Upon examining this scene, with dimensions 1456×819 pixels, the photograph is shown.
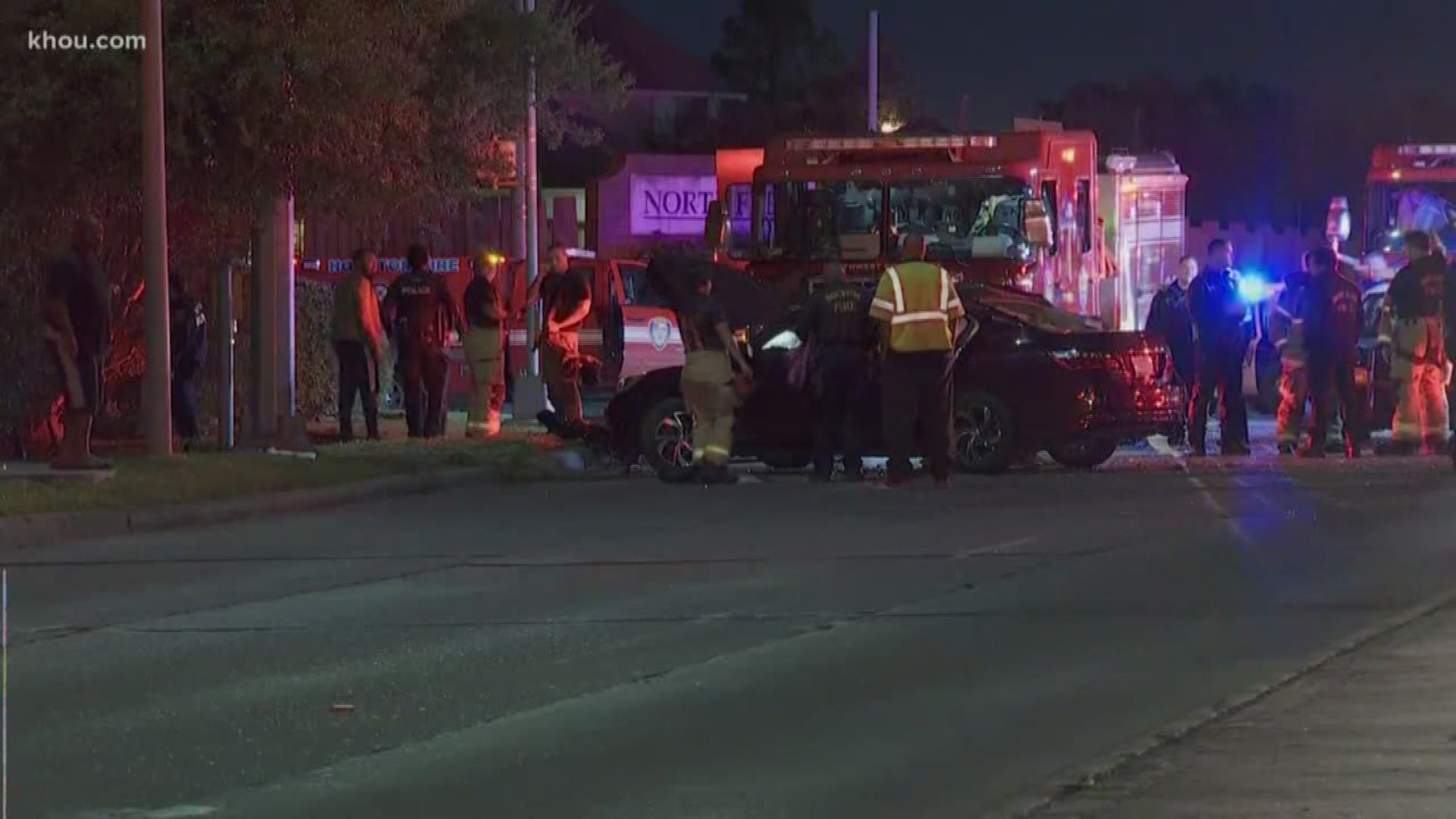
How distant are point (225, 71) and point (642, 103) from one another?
47.6 metres

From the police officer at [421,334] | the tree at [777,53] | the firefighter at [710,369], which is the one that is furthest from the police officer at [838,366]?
the tree at [777,53]

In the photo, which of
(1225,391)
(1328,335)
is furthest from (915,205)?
(1328,335)

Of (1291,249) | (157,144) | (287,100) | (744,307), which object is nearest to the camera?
(157,144)

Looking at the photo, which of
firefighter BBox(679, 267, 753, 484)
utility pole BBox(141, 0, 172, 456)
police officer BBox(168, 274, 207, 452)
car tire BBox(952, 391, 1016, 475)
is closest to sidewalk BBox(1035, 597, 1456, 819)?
firefighter BBox(679, 267, 753, 484)

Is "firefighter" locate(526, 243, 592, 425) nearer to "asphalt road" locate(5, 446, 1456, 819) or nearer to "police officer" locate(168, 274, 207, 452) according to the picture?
"police officer" locate(168, 274, 207, 452)

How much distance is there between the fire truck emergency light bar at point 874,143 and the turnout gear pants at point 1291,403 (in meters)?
3.80

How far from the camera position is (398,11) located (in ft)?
59.1

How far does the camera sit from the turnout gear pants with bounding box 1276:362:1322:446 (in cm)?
1977

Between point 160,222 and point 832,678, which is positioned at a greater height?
point 160,222

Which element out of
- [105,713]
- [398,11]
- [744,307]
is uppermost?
[398,11]

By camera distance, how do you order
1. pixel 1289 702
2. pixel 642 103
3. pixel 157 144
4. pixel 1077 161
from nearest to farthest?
pixel 1289 702
pixel 157 144
pixel 1077 161
pixel 642 103

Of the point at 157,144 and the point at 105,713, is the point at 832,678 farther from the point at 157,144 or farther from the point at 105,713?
the point at 157,144

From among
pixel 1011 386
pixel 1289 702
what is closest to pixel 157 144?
pixel 1011 386

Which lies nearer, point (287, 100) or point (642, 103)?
point (287, 100)
